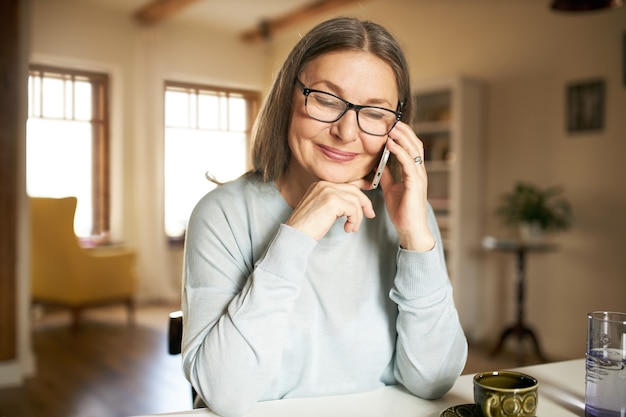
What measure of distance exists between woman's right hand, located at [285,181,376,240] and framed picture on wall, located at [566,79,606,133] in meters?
3.01

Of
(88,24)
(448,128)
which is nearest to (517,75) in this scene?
(448,128)

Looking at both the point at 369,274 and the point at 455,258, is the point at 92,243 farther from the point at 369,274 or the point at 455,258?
the point at 369,274

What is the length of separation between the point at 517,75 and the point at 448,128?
593 millimetres

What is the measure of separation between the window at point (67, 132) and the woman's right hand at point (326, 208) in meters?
2.27

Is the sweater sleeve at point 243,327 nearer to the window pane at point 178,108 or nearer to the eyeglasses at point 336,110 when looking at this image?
the eyeglasses at point 336,110

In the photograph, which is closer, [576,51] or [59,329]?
[576,51]

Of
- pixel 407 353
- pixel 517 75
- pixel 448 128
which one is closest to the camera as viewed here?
pixel 407 353

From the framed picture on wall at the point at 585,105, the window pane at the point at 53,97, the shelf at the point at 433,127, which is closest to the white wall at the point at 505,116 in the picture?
the framed picture on wall at the point at 585,105

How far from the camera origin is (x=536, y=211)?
11.3 ft

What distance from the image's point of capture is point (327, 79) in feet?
3.22

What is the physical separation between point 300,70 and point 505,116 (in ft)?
10.8

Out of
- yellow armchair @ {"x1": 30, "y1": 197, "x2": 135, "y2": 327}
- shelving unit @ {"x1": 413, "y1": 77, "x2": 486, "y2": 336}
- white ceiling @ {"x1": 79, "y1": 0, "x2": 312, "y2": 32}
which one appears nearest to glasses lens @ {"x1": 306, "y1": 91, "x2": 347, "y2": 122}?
white ceiling @ {"x1": 79, "y1": 0, "x2": 312, "y2": 32}

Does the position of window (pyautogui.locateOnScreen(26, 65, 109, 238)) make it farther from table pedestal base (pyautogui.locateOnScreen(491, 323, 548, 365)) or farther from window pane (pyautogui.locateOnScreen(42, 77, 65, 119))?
table pedestal base (pyautogui.locateOnScreen(491, 323, 548, 365))

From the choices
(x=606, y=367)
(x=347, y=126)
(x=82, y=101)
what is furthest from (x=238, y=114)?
(x=606, y=367)
